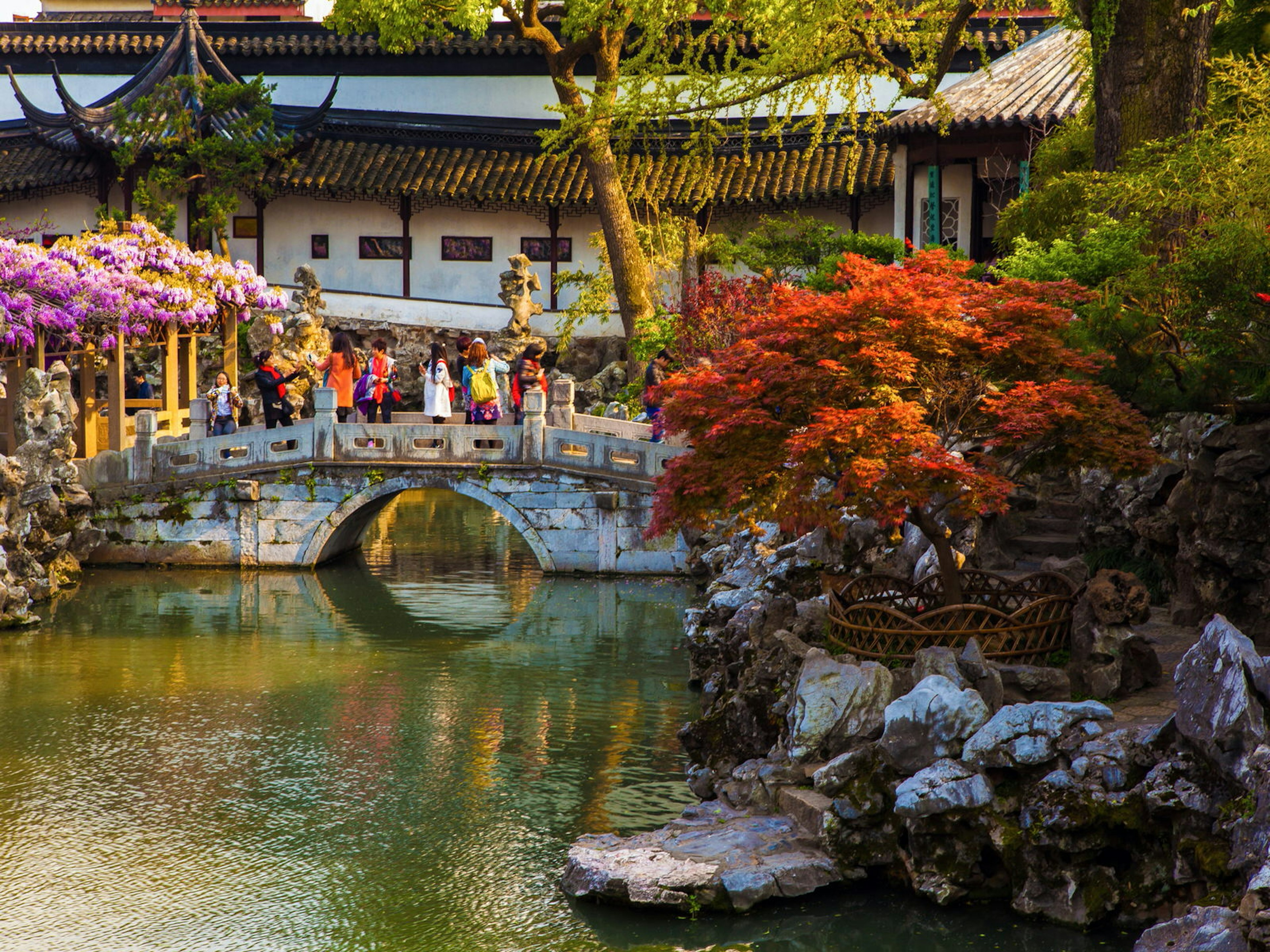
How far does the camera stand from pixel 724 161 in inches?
1038

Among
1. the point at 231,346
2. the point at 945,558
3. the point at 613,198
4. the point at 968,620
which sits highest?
the point at 613,198

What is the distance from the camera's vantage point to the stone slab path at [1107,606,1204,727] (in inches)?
332

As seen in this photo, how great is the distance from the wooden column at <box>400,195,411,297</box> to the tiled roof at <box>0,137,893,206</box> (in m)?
0.37

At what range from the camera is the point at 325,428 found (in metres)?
19.2

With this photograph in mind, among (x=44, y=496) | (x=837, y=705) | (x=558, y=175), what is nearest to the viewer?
(x=837, y=705)

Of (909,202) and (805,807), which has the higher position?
(909,202)

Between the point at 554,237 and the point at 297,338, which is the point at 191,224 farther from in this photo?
the point at 554,237

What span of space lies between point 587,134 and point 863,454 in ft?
37.1

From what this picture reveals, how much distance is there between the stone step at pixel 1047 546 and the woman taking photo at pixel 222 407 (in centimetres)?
1214

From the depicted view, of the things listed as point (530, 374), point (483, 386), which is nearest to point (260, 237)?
point (483, 386)

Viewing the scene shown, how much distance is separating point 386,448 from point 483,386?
5.08ft

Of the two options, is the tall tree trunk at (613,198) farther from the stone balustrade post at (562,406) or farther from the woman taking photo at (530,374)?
the stone balustrade post at (562,406)

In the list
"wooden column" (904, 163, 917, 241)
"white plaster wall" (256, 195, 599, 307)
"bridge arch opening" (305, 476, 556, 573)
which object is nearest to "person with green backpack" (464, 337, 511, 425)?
"bridge arch opening" (305, 476, 556, 573)

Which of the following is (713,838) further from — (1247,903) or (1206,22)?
(1206,22)
